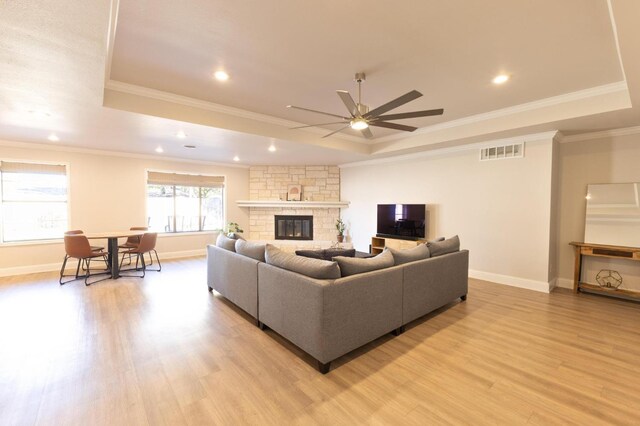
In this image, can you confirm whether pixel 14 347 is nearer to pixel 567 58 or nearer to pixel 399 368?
pixel 399 368

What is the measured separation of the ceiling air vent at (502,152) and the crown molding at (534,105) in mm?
730

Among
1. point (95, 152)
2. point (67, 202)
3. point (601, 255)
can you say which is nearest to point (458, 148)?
point (601, 255)

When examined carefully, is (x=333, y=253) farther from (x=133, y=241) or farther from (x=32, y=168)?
(x=32, y=168)

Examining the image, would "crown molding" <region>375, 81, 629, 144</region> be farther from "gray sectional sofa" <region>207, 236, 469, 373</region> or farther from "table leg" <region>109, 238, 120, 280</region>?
"table leg" <region>109, 238, 120, 280</region>

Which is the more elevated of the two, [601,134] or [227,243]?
[601,134]

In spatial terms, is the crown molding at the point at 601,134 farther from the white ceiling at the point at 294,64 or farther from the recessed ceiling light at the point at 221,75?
the recessed ceiling light at the point at 221,75

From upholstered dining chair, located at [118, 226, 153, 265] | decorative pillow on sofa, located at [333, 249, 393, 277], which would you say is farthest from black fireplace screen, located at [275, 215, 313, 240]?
decorative pillow on sofa, located at [333, 249, 393, 277]

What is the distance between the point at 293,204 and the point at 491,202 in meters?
4.74

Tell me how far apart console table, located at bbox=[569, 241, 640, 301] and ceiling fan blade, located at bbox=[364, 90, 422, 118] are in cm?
401

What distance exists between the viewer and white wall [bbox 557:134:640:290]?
4.13 meters

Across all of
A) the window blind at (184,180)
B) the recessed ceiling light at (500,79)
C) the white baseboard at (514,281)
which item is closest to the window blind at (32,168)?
the window blind at (184,180)

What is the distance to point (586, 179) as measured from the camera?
14.7 ft

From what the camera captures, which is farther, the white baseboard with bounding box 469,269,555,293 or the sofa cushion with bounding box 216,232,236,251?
the white baseboard with bounding box 469,269,555,293

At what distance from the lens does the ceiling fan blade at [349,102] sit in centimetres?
243
